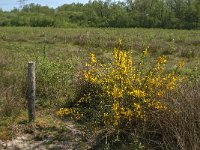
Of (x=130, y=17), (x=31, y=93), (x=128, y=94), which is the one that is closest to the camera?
(x=128, y=94)

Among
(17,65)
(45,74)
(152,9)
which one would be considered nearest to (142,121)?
(45,74)

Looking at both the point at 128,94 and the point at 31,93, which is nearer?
the point at 128,94

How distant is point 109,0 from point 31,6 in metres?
26.5

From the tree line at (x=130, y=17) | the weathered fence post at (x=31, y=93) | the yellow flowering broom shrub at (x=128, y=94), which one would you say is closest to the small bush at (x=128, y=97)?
the yellow flowering broom shrub at (x=128, y=94)

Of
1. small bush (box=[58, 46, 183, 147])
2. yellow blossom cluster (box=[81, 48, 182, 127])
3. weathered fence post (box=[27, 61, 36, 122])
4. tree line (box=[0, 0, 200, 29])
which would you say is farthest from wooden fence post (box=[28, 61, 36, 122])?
tree line (box=[0, 0, 200, 29])

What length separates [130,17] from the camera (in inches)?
2370

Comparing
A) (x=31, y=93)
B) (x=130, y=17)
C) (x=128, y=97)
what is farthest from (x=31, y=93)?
(x=130, y=17)

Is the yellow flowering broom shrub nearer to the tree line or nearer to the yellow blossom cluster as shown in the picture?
the yellow blossom cluster

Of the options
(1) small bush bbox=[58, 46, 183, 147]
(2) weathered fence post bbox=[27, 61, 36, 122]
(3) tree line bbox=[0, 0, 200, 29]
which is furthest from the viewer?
(3) tree line bbox=[0, 0, 200, 29]

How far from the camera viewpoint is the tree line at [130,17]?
5616cm

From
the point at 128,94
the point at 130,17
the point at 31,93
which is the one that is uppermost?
the point at 130,17

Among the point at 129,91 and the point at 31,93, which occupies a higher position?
the point at 129,91

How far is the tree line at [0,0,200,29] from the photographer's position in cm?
5616

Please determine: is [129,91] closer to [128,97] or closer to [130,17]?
[128,97]
